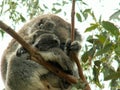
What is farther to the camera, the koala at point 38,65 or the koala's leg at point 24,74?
the koala's leg at point 24,74

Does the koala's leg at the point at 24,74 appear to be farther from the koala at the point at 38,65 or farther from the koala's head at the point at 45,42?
the koala's head at the point at 45,42

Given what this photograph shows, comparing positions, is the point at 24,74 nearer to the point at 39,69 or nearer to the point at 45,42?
the point at 39,69

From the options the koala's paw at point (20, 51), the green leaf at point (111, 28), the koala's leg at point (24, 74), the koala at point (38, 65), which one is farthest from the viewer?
the koala's leg at point (24, 74)

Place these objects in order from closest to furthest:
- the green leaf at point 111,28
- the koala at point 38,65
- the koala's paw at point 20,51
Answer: the green leaf at point 111,28, the koala's paw at point 20,51, the koala at point 38,65

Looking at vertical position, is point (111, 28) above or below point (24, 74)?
below

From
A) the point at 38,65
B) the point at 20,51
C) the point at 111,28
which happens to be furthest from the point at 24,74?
the point at 111,28

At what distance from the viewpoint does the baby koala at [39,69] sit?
3400 millimetres

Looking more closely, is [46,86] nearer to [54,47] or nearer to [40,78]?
[40,78]

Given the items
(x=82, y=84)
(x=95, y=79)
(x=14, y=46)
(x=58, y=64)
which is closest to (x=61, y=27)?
(x=14, y=46)

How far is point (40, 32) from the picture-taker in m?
3.62

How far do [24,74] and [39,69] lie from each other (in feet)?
0.57

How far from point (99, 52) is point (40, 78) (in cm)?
140

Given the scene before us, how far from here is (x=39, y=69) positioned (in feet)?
11.7

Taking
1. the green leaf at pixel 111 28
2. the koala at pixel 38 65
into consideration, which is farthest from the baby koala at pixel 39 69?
the green leaf at pixel 111 28
